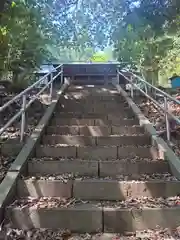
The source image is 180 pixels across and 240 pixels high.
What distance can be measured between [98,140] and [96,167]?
95 centimetres

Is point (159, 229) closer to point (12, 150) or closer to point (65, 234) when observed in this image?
point (65, 234)

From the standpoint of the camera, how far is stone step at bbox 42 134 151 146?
16.6 ft

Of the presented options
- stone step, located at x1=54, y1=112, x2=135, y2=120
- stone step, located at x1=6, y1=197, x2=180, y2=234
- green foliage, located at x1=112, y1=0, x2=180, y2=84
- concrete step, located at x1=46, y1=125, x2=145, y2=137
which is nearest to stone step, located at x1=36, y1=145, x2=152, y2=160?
concrete step, located at x1=46, y1=125, x2=145, y2=137

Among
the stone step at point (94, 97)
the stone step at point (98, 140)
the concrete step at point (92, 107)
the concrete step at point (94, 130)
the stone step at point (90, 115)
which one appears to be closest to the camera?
the stone step at point (98, 140)

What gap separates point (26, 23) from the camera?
8.90 m

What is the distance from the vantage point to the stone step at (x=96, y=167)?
4.14m

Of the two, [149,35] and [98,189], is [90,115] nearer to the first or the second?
[98,189]

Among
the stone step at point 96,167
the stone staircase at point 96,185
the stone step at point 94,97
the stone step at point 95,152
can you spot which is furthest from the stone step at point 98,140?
the stone step at point 94,97

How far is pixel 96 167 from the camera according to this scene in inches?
163

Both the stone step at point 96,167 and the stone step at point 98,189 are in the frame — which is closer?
the stone step at point 98,189

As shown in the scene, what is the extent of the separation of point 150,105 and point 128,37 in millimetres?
4434

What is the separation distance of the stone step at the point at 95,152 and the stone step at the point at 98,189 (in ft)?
3.08

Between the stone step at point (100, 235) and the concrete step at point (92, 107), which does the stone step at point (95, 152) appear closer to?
the stone step at point (100, 235)

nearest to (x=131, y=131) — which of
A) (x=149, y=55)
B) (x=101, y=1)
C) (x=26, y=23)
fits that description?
(x=26, y=23)
